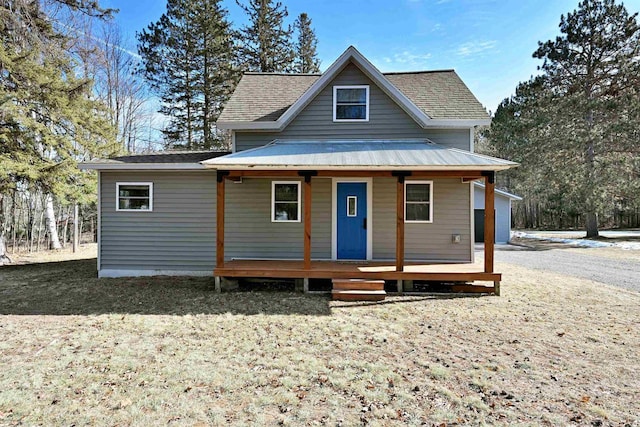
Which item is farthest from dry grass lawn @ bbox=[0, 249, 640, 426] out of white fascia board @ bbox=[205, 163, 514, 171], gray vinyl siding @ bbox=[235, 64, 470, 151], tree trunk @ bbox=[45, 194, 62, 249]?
tree trunk @ bbox=[45, 194, 62, 249]

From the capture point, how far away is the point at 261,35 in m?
22.4

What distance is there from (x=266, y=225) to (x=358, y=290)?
3.17 metres

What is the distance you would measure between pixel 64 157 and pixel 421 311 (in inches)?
460

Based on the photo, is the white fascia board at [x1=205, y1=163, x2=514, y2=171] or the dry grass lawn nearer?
the dry grass lawn

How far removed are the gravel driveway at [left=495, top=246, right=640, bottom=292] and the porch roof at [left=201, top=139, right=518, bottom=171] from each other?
519cm

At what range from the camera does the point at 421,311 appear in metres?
6.19

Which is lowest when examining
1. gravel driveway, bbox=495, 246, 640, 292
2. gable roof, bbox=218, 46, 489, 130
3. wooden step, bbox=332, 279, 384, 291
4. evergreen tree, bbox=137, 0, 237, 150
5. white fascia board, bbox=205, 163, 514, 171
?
gravel driveway, bbox=495, 246, 640, 292

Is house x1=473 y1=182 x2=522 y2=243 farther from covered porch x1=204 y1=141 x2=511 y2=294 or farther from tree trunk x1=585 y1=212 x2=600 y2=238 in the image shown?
covered porch x1=204 y1=141 x2=511 y2=294

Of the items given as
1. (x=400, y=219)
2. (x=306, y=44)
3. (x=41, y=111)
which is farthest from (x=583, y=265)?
(x=306, y=44)

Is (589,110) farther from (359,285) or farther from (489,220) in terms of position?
(359,285)

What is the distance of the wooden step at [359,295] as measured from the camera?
6.82m

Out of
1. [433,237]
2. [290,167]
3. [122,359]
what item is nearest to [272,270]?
[290,167]

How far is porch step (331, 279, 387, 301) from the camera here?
6836 millimetres

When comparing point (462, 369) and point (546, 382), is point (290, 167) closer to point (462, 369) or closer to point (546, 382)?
point (462, 369)
